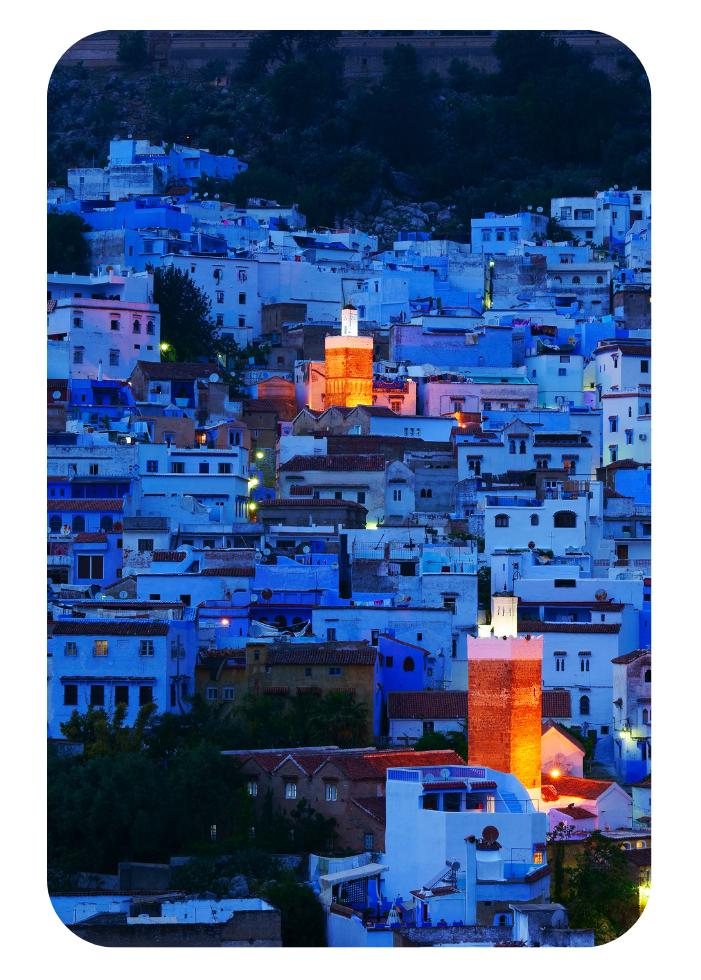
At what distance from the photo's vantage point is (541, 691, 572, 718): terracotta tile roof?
25281 millimetres

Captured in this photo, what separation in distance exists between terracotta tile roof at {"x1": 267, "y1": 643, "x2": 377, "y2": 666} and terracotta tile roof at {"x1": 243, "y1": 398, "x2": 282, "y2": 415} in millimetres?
12400

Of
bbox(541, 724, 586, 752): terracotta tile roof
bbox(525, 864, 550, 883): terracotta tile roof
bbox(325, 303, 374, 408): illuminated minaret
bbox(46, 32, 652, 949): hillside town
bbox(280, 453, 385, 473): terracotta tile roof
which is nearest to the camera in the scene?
bbox(525, 864, 550, 883): terracotta tile roof

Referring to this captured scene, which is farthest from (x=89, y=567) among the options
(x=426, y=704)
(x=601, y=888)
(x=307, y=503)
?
(x=601, y=888)

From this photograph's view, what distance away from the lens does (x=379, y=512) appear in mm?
31781

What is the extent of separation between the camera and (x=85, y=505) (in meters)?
30.0

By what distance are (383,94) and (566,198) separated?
32.6 feet

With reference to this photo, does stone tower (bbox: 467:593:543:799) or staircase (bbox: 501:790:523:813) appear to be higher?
stone tower (bbox: 467:593:543:799)

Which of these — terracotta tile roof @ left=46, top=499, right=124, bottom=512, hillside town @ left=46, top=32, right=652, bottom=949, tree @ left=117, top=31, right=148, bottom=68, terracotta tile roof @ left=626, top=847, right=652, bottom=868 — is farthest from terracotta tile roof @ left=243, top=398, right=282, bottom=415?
tree @ left=117, top=31, right=148, bottom=68

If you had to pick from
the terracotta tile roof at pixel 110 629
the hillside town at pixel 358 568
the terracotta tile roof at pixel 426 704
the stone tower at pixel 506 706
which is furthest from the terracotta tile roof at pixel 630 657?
the terracotta tile roof at pixel 110 629

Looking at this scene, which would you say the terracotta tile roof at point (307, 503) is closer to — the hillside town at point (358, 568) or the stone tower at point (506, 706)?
the hillside town at point (358, 568)

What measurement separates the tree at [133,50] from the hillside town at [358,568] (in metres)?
15.7

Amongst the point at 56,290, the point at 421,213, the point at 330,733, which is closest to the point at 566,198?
the point at 421,213

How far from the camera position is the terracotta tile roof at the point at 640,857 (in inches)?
821

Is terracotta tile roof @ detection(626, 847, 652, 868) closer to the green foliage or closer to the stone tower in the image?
the stone tower
